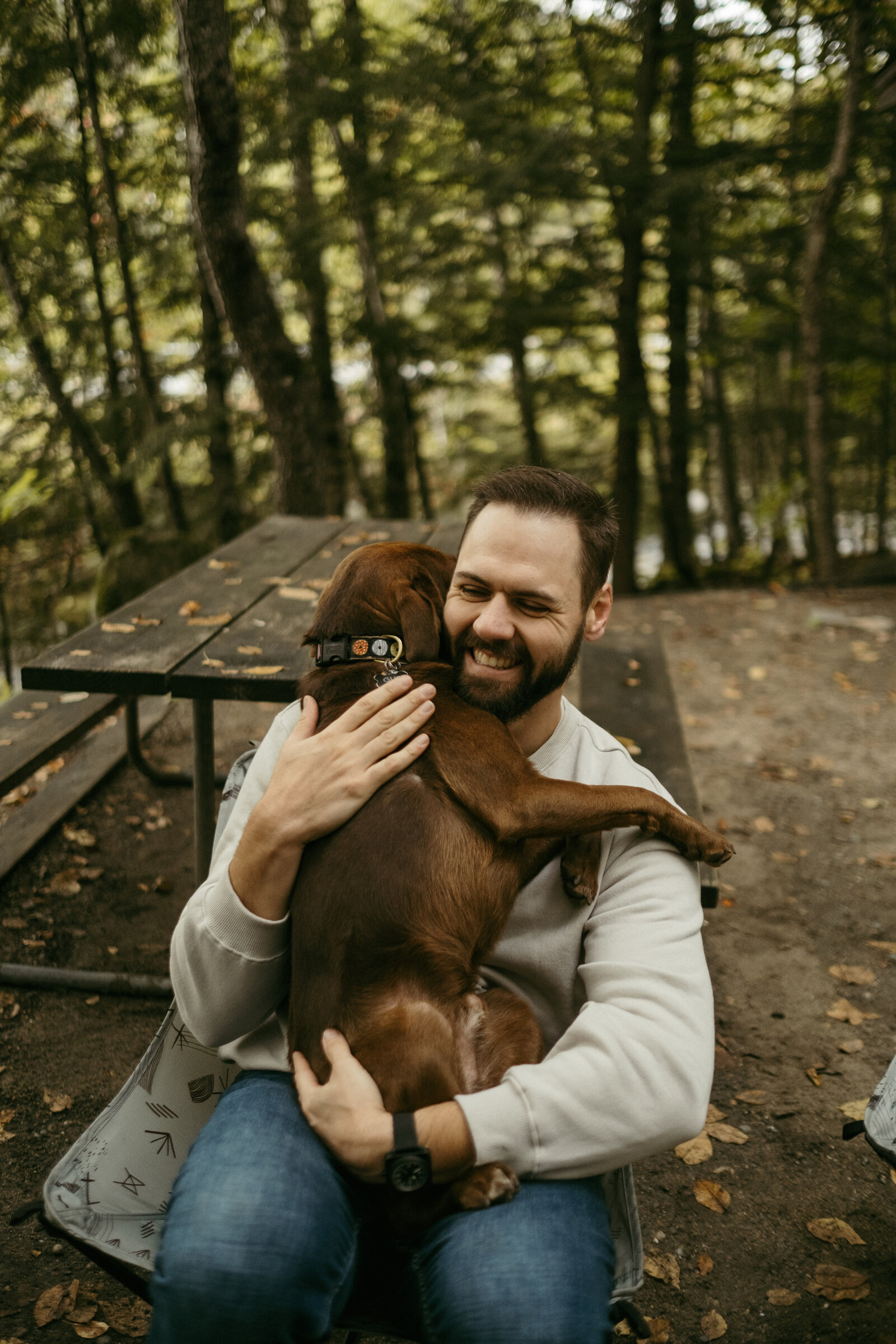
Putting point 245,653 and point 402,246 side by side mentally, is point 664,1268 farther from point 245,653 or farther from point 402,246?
point 402,246

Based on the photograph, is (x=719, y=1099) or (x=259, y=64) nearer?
(x=719, y=1099)

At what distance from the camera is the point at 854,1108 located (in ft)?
9.68

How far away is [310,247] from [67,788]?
6.35m

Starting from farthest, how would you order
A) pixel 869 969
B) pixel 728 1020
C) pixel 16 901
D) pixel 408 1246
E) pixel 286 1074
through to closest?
pixel 16 901 → pixel 869 969 → pixel 728 1020 → pixel 286 1074 → pixel 408 1246

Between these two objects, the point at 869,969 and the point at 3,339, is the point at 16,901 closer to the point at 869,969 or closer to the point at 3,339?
the point at 869,969

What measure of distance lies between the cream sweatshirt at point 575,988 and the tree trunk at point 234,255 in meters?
4.98

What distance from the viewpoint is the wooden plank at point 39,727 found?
3.20m

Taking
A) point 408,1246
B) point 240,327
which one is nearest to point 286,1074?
point 408,1246

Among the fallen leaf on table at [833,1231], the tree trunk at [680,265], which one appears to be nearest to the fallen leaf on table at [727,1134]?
the fallen leaf on table at [833,1231]

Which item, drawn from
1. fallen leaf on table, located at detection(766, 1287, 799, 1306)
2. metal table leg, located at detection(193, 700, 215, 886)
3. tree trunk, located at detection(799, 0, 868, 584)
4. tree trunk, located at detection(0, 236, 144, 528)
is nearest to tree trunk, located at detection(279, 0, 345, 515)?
tree trunk, located at detection(0, 236, 144, 528)

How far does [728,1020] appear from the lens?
11.1ft

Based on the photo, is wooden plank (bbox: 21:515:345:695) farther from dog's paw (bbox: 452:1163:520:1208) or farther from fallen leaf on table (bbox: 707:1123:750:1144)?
fallen leaf on table (bbox: 707:1123:750:1144)

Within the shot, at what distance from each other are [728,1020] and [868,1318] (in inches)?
46.9

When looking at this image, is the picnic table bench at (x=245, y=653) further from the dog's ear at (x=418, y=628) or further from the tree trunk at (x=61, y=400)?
the tree trunk at (x=61, y=400)
